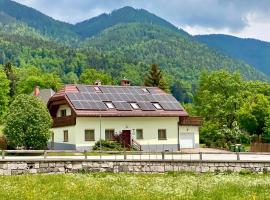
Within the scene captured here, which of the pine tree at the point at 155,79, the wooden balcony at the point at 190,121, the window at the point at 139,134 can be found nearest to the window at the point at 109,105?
the window at the point at 139,134

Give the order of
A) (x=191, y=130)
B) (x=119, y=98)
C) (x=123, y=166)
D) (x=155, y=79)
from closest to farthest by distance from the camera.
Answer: (x=123, y=166), (x=119, y=98), (x=191, y=130), (x=155, y=79)

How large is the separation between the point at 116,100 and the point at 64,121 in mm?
6430

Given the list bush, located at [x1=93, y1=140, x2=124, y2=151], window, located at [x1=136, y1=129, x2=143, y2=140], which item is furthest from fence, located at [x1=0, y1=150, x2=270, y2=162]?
window, located at [x1=136, y1=129, x2=143, y2=140]

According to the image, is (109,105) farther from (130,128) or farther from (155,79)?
(155,79)

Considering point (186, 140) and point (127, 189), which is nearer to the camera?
point (127, 189)

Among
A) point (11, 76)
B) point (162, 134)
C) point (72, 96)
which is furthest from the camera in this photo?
point (11, 76)

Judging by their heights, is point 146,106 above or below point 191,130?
above

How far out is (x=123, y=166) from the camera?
33.2 meters

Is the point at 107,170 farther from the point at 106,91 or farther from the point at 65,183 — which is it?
the point at 106,91

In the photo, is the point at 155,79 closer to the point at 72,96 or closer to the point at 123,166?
the point at 72,96

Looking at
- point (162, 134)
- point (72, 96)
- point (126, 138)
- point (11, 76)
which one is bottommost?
point (126, 138)

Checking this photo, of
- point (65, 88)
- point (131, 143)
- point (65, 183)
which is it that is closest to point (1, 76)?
point (65, 88)

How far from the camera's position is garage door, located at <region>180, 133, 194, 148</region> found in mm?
61562

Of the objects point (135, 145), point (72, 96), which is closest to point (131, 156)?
point (135, 145)
